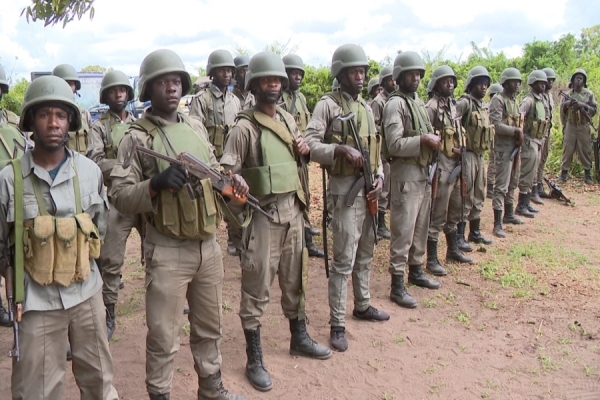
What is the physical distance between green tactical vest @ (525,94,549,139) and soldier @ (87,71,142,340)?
20.1 feet

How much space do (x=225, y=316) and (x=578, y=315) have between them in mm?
3305

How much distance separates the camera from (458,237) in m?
7.30

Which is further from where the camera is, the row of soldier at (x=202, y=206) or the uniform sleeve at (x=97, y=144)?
the uniform sleeve at (x=97, y=144)

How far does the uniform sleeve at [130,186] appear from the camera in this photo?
9.93ft

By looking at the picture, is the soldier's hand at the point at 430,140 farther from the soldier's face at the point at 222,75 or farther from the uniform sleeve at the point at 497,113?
the uniform sleeve at the point at 497,113

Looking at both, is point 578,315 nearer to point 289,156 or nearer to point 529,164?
point 289,156

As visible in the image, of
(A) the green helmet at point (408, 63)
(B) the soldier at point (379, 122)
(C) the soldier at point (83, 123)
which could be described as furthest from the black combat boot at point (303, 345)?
(B) the soldier at point (379, 122)

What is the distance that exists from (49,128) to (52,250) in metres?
0.62

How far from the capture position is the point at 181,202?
3.10 meters

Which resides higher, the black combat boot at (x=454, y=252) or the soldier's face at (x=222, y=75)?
the soldier's face at (x=222, y=75)

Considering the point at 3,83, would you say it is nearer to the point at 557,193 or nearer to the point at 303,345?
the point at 303,345

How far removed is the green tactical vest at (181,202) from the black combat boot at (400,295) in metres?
2.72

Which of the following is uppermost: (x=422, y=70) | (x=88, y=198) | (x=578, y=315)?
(x=422, y=70)

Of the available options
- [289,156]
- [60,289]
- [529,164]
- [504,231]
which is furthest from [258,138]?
[529,164]
